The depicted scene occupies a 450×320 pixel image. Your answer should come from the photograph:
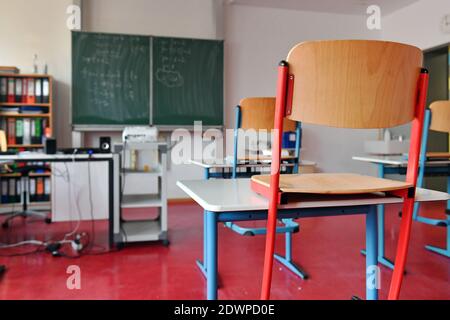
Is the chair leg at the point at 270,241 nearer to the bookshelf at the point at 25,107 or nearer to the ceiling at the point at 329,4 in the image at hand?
the bookshelf at the point at 25,107

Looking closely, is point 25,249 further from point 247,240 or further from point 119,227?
point 247,240

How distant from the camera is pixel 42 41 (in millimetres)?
4496

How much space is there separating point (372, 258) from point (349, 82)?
1.97ft

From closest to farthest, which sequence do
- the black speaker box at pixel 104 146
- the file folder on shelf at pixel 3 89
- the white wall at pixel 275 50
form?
the black speaker box at pixel 104 146 < the file folder on shelf at pixel 3 89 < the white wall at pixel 275 50

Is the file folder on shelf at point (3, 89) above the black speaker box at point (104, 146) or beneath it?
above

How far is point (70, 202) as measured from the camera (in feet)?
13.1

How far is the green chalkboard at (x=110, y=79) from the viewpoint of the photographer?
175 inches

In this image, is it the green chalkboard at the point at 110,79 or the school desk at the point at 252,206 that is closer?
the school desk at the point at 252,206

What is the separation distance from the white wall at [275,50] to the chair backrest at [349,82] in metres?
4.19

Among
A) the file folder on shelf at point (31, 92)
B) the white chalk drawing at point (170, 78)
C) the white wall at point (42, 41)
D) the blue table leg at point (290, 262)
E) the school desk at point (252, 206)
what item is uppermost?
the white wall at point (42, 41)

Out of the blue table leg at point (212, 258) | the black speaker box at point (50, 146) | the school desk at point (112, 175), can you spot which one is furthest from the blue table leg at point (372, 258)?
the black speaker box at point (50, 146)

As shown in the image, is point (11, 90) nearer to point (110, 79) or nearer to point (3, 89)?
point (3, 89)

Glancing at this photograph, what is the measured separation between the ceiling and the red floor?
3279 mm

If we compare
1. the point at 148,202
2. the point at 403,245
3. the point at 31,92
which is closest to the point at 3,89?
the point at 31,92
